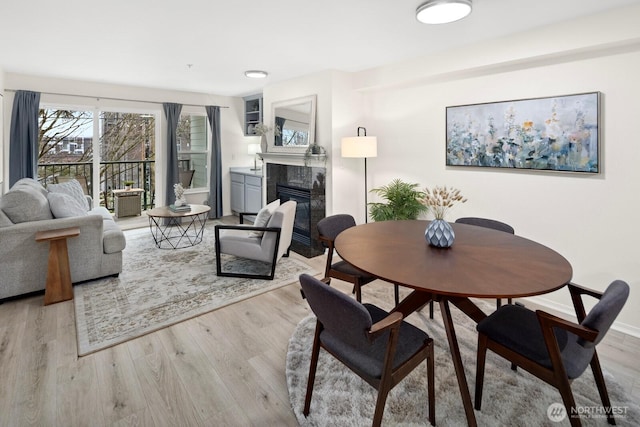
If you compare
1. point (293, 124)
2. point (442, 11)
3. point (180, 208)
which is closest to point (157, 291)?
point (180, 208)

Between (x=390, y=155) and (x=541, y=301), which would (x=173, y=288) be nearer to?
(x=390, y=155)

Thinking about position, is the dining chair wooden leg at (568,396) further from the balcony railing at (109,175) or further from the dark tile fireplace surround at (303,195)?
the balcony railing at (109,175)

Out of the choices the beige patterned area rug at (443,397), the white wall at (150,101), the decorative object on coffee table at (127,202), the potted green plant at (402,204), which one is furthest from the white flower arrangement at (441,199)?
the decorative object on coffee table at (127,202)

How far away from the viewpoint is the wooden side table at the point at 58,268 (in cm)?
310

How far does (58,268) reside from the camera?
3133mm

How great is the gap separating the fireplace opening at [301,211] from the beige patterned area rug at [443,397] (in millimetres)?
2574

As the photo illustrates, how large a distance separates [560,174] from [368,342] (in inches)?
99.4

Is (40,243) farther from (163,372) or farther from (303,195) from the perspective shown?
(303,195)

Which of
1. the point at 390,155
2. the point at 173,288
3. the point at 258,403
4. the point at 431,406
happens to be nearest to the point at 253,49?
the point at 390,155

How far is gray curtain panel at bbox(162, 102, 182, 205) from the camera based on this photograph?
608 cm

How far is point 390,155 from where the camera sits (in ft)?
14.2

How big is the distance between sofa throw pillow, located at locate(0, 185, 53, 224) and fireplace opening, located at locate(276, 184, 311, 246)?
2.86 m

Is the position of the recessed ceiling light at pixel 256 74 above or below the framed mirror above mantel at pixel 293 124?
above

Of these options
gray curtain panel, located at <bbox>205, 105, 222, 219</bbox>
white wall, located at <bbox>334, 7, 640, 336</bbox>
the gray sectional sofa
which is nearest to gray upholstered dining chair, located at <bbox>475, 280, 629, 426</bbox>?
white wall, located at <bbox>334, 7, 640, 336</bbox>
